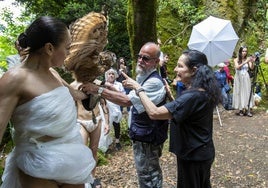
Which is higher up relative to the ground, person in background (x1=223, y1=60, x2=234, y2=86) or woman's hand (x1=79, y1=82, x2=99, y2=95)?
woman's hand (x1=79, y1=82, x2=99, y2=95)

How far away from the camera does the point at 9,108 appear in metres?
1.88

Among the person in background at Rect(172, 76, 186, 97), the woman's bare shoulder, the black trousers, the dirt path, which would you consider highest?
the woman's bare shoulder

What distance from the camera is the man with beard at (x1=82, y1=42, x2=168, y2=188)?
3389 mm

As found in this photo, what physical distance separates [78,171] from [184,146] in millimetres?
1234

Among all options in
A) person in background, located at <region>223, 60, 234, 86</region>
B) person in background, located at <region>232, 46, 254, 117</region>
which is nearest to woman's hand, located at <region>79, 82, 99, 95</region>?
person in background, located at <region>232, 46, 254, 117</region>

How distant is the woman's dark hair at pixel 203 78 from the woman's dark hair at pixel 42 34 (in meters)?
1.39

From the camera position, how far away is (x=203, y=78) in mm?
2979

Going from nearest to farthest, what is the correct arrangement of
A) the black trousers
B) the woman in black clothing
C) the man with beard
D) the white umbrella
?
the woman in black clothing < the black trousers < the man with beard < the white umbrella

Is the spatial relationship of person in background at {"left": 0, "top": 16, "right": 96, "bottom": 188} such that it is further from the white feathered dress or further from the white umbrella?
the white umbrella

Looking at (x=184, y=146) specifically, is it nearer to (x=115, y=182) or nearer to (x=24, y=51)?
(x=24, y=51)

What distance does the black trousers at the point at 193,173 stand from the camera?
310 centimetres

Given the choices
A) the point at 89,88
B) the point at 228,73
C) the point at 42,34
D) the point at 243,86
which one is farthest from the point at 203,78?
the point at 228,73

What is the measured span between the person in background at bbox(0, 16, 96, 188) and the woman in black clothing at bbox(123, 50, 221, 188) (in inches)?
41.4

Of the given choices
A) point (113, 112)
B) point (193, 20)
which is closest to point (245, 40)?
point (193, 20)
